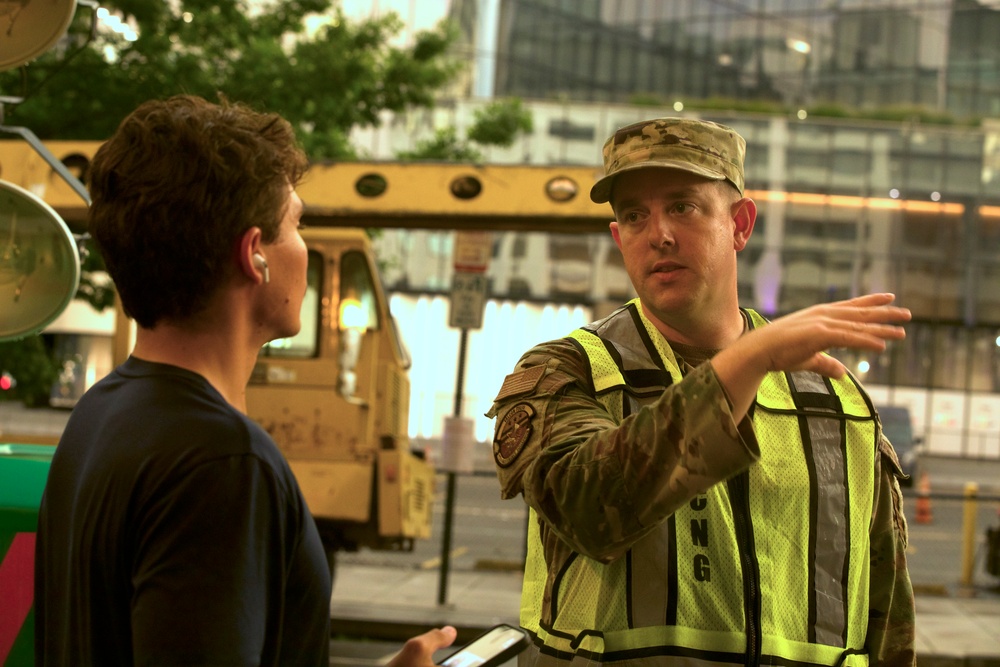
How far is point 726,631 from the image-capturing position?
2229 mm

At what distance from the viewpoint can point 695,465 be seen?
1.81 metres

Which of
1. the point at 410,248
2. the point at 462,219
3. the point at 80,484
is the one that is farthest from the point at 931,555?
the point at 410,248

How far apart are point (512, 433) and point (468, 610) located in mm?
8732

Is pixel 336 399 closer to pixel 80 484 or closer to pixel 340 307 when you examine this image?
pixel 340 307

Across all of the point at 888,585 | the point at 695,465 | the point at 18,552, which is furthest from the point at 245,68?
the point at 695,465

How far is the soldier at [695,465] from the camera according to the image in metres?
1.85

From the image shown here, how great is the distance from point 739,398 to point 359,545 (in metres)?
8.42

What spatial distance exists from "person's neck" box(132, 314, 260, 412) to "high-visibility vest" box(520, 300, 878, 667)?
0.80m

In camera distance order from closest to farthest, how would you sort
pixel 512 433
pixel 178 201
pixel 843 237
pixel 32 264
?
pixel 178 201 → pixel 512 433 → pixel 32 264 → pixel 843 237

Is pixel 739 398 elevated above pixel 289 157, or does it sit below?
below

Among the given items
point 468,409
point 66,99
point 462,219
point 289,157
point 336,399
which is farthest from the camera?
point 468,409

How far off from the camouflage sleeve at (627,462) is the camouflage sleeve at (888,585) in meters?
0.78

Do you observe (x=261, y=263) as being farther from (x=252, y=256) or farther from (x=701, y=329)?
(x=701, y=329)

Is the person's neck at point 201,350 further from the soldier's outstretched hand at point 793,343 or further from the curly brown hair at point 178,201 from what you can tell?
the soldier's outstretched hand at point 793,343
